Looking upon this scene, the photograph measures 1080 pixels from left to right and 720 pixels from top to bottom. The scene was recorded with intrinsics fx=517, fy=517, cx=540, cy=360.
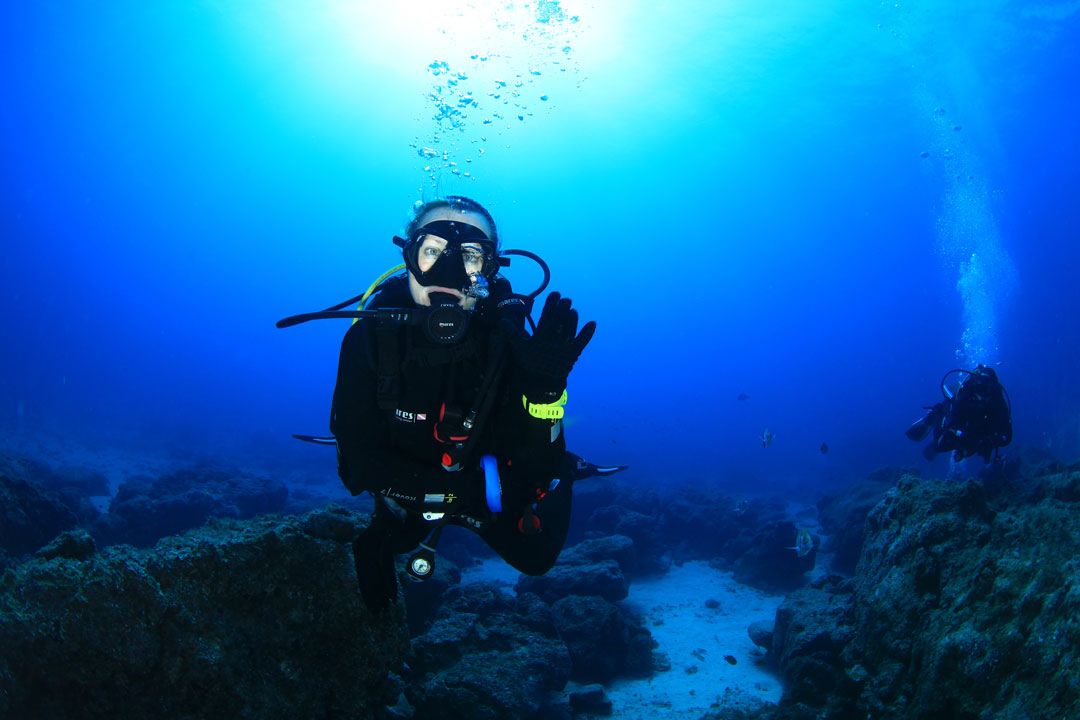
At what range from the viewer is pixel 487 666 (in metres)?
5.07

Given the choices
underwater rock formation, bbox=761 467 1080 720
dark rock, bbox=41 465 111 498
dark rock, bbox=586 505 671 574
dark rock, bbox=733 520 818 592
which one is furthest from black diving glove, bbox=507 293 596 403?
dark rock, bbox=41 465 111 498

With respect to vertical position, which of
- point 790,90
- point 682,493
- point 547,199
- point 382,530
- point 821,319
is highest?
point 821,319

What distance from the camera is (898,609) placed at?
4.35m

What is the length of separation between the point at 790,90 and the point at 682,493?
97.4 ft

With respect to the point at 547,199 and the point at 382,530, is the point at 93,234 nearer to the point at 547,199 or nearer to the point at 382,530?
the point at 547,199

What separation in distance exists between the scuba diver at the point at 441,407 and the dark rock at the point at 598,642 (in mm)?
4409

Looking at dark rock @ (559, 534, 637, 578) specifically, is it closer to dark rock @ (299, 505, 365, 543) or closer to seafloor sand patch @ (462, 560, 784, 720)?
seafloor sand patch @ (462, 560, 784, 720)

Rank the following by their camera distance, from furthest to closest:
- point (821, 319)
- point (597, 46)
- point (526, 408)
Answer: point (821, 319), point (597, 46), point (526, 408)

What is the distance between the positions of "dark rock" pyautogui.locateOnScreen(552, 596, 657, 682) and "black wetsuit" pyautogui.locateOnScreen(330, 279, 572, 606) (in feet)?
15.0

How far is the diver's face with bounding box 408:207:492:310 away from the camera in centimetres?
352

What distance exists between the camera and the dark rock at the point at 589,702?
6.23 m

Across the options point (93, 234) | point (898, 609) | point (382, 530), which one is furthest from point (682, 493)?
point (93, 234)

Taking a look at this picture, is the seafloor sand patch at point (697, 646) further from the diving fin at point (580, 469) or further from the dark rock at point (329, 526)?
the dark rock at point (329, 526)

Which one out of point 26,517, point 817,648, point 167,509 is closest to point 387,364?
point 817,648
